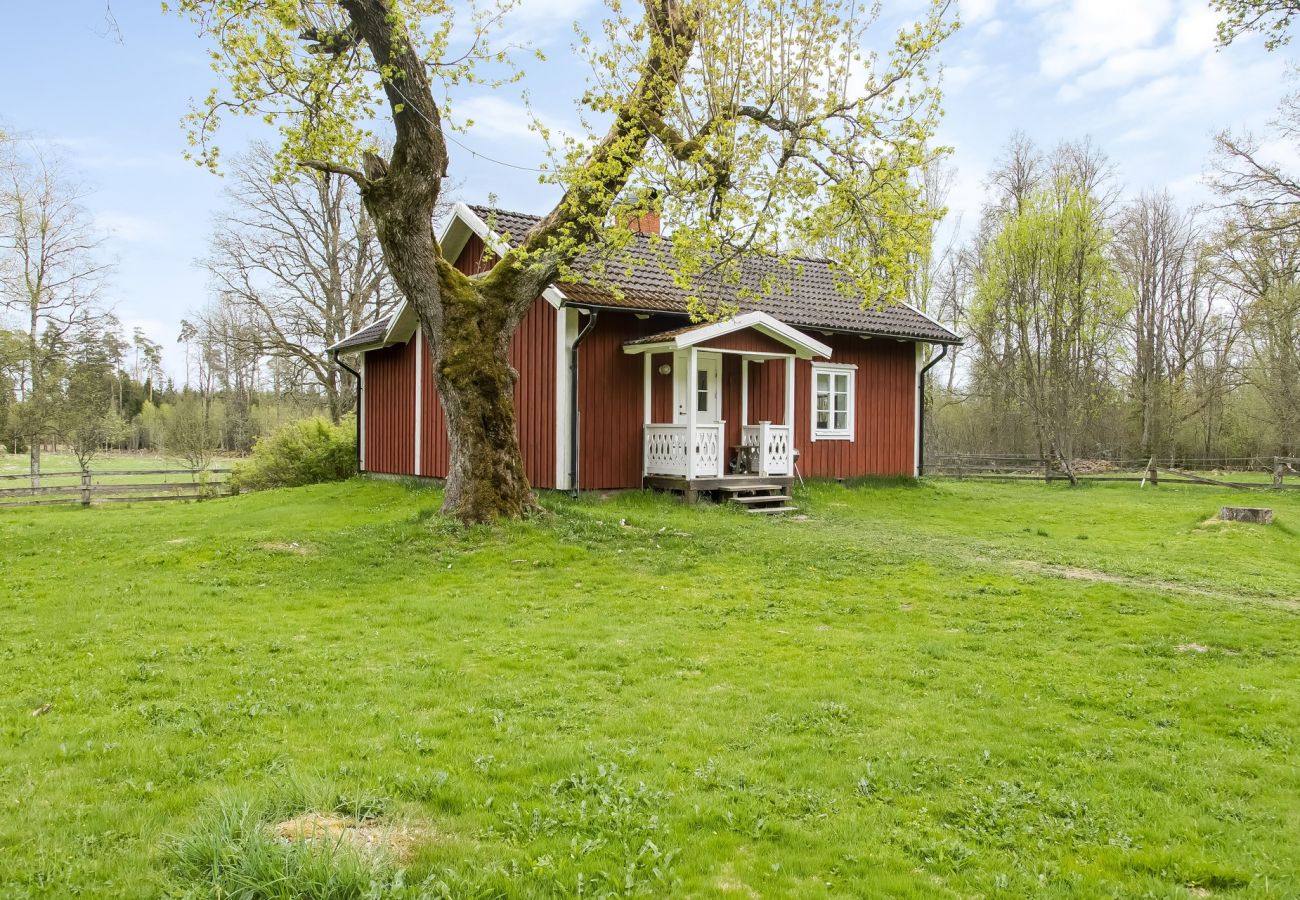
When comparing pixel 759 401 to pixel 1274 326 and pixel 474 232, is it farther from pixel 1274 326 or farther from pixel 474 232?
pixel 1274 326

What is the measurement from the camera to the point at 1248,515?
14.2 metres

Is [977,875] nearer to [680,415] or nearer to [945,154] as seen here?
[945,154]

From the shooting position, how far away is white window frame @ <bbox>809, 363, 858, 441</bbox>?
18.3 m

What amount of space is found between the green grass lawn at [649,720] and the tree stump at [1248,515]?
4.46 m

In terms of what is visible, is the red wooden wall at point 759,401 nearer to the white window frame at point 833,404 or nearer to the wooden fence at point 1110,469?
the white window frame at point 833,404

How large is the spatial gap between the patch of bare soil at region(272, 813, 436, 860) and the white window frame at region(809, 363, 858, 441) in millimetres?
15622

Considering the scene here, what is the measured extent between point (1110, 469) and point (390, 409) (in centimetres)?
2356

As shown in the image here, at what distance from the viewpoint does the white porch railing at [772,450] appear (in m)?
15.8

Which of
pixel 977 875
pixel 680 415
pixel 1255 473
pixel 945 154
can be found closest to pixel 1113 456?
pixel 1255 473

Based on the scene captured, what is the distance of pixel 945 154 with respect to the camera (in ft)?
32.9

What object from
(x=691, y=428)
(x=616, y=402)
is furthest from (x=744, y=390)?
(x=616, y=402)

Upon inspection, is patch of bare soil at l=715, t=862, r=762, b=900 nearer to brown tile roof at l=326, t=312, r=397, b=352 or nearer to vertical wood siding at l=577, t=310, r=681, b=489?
vertical wood siding at l=577, t=310, r=681, b=489

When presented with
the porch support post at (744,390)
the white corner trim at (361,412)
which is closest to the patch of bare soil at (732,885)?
the porch support post at (744,390)

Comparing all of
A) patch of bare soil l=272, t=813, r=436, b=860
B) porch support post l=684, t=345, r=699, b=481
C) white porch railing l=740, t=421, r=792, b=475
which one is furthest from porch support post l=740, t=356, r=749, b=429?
patch of bare soil l=272, t=813, r=436, b=860
